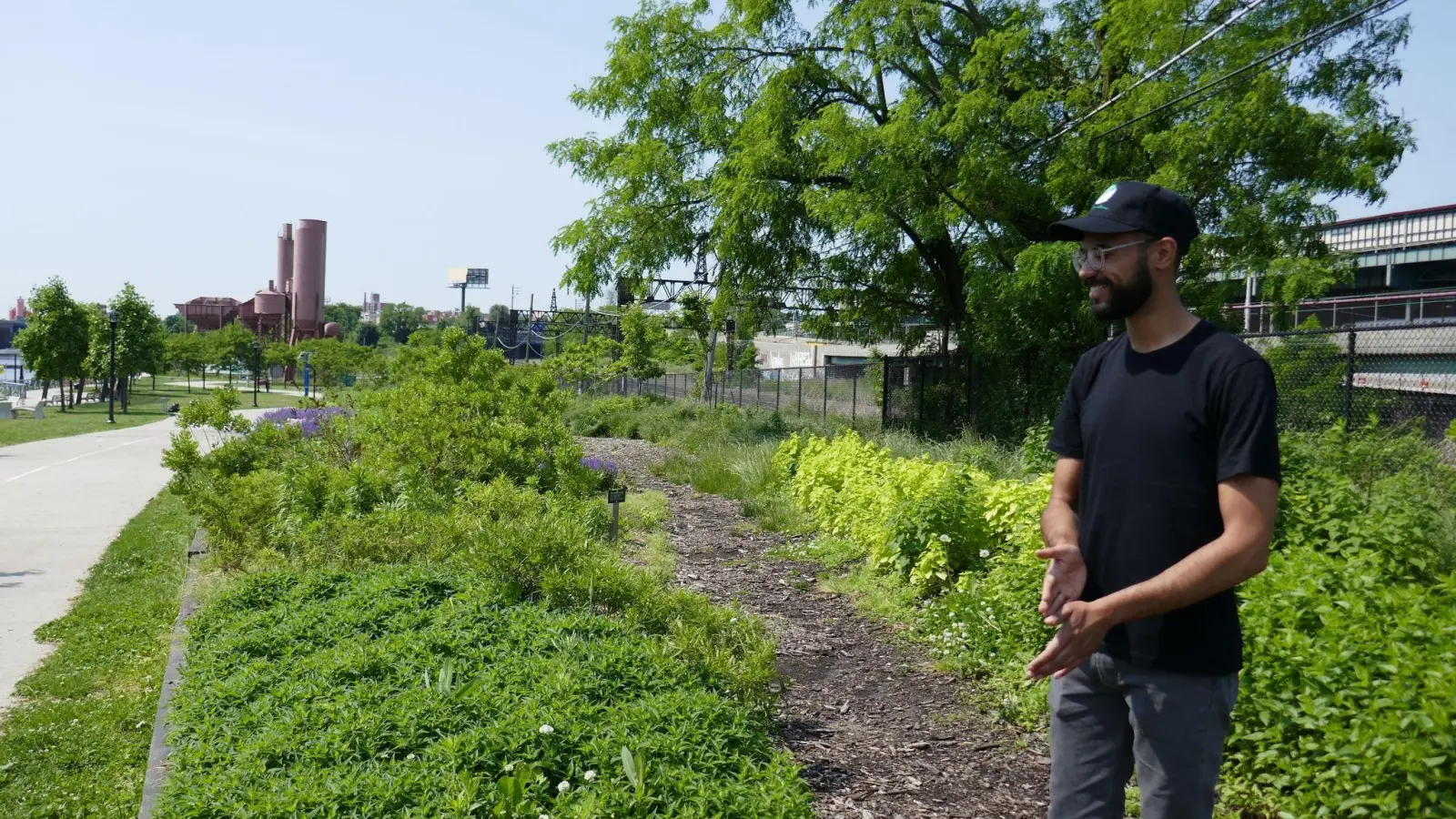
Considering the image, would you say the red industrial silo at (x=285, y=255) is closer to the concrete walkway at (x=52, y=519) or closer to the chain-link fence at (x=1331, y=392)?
the concrete walkway at (x=52, y=519)

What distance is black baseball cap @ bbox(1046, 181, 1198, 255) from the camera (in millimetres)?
2590

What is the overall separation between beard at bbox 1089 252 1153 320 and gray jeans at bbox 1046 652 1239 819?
80 centimetres

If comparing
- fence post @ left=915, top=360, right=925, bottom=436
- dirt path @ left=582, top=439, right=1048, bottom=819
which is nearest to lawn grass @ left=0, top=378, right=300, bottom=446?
fence post @ left=915, top=360, right=925, bottom=436

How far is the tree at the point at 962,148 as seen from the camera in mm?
13945

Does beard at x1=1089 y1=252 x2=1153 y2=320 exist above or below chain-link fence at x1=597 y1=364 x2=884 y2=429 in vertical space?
above

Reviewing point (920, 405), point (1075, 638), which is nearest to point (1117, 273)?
point (1075, 638)

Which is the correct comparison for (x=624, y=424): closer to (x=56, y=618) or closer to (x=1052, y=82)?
(x=1052, y=82)

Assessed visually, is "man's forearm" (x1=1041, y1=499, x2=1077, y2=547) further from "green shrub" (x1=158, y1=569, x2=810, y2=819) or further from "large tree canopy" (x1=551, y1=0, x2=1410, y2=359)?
"large tree canopy" (x1=551, y1=0, x2=1410, y2=359)

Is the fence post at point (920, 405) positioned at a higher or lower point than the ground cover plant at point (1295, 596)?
higher

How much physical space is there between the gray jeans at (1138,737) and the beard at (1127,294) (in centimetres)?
80

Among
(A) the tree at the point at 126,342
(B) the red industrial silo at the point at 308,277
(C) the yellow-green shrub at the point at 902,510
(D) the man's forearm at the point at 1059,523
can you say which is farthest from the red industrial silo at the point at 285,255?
(D) the man's forearm at the point at 1059,523

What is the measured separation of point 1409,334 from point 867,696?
19.0 meters

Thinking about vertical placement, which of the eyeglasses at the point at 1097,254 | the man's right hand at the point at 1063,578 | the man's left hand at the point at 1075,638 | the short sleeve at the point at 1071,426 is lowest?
the man's left hand at the point at 1075,638

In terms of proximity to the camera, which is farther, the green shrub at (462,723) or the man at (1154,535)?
the green shrub at (462,723)
